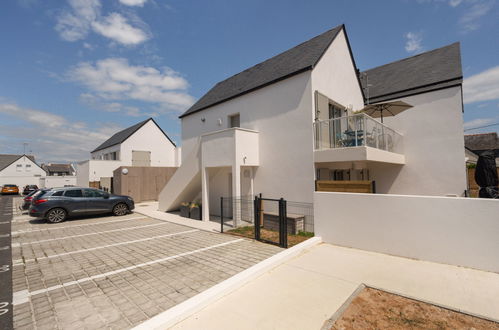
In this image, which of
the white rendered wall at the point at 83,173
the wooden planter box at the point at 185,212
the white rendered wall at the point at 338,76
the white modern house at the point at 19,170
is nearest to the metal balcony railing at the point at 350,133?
the white rendered wall at the point at 338,76

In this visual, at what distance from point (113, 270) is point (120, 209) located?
801cm

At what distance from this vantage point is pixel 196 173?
10562mm

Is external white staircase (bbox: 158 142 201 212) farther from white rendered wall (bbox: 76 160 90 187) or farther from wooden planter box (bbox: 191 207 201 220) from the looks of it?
white rendered wall (bbox: 76 160 90 187)

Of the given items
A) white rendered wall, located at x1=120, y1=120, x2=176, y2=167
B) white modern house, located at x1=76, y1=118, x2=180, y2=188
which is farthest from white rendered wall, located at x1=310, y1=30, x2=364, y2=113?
white rendered wall, located at x1=120, y1=120, x2=176, y2=167

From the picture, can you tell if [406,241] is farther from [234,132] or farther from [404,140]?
[404,140]

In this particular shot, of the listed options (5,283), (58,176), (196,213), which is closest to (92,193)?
(196,213)

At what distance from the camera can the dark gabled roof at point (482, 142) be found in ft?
89.3

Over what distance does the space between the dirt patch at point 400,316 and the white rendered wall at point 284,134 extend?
4.59 meters

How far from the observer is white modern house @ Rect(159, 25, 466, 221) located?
816 centimetres

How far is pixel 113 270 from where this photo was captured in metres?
4.91

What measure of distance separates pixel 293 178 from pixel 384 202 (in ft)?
11.1

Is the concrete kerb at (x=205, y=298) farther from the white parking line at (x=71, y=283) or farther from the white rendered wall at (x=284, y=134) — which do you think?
the white rendered wall at (x=284, y=134)

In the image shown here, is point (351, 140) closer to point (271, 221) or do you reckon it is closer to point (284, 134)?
point (284, 134)

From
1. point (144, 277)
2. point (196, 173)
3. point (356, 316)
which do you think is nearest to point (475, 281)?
point (356, 316)
